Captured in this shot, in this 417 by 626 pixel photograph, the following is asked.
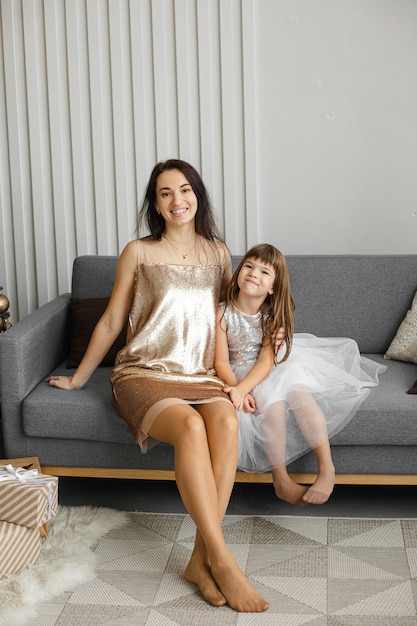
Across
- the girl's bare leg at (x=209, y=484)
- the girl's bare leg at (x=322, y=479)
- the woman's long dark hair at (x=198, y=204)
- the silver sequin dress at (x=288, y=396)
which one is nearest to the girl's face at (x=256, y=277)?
the silver sequin dress at (x=288, y=396)

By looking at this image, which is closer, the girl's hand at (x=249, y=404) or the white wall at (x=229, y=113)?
the girl's hand at (x=249, y=404)

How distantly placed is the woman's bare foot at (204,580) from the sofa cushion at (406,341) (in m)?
1.16

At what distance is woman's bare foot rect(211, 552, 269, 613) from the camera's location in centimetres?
222

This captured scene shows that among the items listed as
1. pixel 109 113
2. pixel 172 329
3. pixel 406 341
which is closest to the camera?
pixel 172 329

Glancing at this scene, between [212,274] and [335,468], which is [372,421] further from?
[212,274]

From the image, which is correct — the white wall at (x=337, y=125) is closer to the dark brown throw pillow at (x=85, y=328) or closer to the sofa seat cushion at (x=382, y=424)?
the dark brown throw pillow at (x=85, y=328)

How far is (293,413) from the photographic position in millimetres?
2676

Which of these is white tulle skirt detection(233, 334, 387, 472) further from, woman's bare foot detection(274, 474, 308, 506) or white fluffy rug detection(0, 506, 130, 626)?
white fluffy rug detection(0, 506, 130, 626)

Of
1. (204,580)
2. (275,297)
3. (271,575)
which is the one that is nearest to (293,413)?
(275,297)

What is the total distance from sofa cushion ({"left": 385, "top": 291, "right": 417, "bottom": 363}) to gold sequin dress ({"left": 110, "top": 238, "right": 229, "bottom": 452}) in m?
0.71

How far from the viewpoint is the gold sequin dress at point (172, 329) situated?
9.00 ft

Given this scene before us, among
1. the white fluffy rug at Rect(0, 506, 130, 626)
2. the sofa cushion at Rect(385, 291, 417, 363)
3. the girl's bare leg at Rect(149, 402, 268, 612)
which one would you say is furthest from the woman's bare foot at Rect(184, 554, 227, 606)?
the sofa cushion at Rect(385, 291, 417, 363)

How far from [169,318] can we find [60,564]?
2.76 ft

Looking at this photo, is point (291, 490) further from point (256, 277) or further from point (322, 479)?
point (256, 277)
